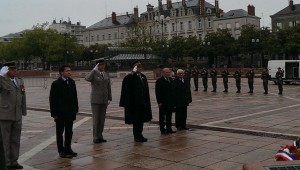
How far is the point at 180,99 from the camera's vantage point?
11141mm

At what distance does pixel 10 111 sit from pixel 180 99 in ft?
16.5

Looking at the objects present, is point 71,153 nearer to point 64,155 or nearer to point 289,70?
point 64,155

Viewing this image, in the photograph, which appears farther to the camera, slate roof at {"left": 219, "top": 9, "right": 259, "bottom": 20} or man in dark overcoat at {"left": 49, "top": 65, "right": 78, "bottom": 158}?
slate roof at {"left": 219, "top": 9, "right": 259, "bottom": 20}

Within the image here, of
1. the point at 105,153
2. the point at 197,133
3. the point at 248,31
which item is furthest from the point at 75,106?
the point at 248,31

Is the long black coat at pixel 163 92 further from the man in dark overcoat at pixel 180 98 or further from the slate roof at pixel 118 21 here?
the slate roof at pixel 118 21

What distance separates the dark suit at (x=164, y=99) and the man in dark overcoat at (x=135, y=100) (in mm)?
971

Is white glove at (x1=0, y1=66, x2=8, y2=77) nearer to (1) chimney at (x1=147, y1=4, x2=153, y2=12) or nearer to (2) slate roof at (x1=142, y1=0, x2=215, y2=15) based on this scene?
(2) slate roof at (x1=142, y1=0, x2=215, y2=15)

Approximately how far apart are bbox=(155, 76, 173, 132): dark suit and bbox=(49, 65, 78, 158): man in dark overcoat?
110 inches

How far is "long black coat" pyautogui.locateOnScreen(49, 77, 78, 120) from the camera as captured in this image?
8242mm

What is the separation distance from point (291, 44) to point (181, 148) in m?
54.2

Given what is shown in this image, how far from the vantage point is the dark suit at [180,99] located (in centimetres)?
1106

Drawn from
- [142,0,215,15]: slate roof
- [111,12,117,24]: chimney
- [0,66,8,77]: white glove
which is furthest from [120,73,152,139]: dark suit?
[111,12,117,24]: chimney

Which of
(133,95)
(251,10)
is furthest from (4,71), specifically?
(251,10)

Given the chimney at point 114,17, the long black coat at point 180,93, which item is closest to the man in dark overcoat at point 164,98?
the long black coat at point 180,93
